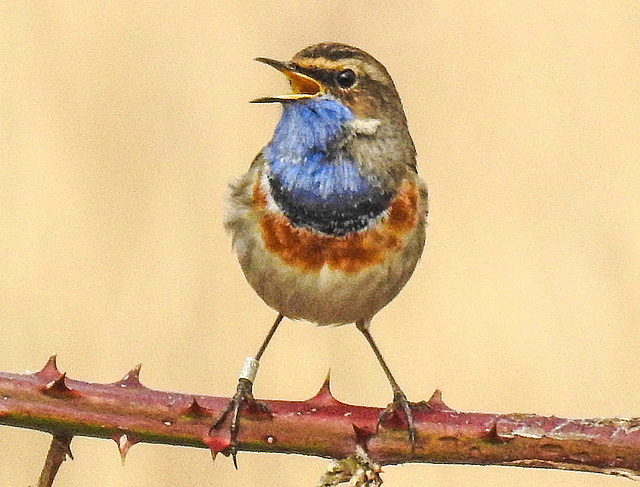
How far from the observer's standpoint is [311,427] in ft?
4.46

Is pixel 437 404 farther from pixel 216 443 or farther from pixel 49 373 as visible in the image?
pixel 49 373

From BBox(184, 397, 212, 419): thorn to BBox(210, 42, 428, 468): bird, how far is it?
0.32m

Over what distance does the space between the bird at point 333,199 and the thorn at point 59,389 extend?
0.41 metres

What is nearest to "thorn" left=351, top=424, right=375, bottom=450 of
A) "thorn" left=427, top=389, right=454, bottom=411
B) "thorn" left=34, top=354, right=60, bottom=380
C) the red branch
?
the red branch

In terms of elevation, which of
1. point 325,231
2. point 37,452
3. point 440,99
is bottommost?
point 37,452

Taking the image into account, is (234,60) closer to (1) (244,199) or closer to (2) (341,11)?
(2) (341,11)

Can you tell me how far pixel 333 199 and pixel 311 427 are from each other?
51 cm

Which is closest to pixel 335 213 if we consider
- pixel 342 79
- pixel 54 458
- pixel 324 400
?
pixel 342 79

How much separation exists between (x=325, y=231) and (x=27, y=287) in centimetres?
144

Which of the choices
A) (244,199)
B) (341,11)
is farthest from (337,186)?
(341,11)

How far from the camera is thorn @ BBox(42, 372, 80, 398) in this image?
4.21ft

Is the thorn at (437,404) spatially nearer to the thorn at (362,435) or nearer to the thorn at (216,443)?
the thorn at (362,435)

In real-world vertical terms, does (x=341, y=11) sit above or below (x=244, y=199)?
above

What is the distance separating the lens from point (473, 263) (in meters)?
2.97
